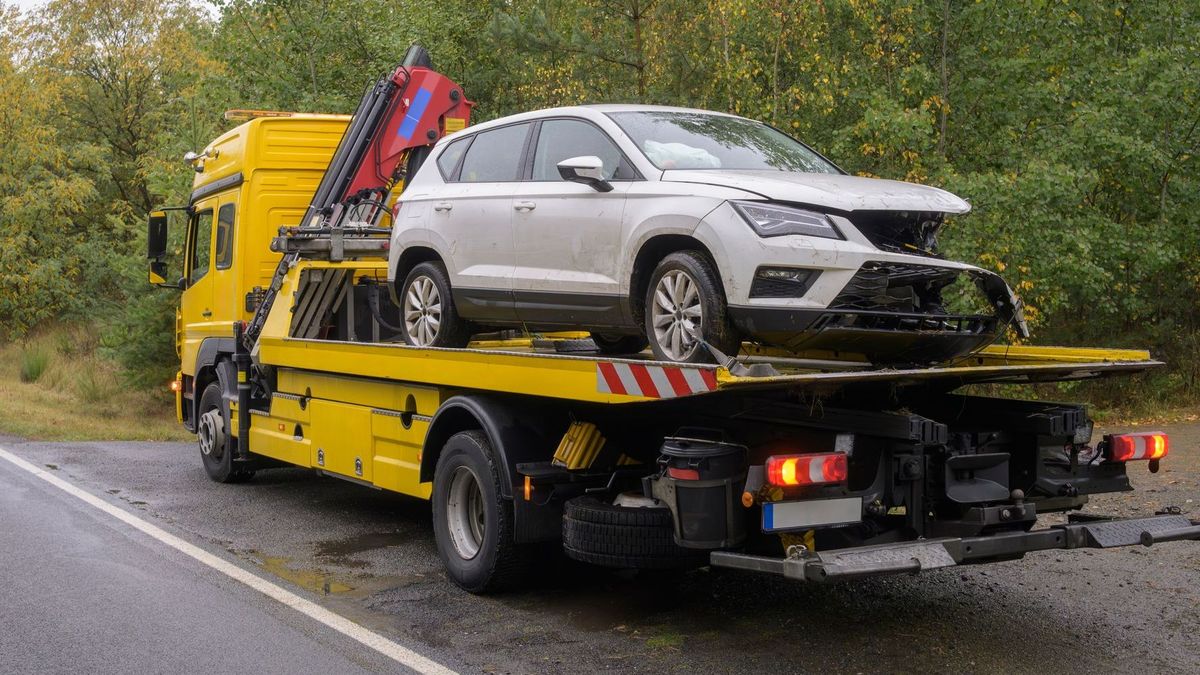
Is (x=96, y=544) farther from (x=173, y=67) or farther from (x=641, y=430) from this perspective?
(x=173, y=67)

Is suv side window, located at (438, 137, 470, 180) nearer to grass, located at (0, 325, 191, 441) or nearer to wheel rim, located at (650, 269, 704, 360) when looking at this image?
wheel rim, located at (650, 269, 704, 360)

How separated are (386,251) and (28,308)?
75.0 ft

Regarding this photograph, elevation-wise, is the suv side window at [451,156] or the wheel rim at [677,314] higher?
the suv side window at [451,156]

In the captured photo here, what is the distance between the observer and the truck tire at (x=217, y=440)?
36.3ft

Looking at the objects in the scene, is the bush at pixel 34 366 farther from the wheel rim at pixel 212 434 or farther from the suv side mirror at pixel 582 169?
the suv side mirror at pixel 582 169

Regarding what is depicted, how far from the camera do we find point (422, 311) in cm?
805

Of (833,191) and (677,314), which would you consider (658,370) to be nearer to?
(677,314)

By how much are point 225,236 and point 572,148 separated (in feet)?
17.5

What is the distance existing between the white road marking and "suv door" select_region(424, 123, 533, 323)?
2031 mm

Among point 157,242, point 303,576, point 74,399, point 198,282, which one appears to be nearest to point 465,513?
point 303,576

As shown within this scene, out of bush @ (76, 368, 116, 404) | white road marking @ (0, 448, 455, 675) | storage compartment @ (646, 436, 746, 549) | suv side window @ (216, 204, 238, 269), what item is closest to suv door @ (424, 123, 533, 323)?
white road marking @ (0, 448, 455, 675)

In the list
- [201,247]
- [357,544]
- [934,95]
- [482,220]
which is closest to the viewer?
[482,220]

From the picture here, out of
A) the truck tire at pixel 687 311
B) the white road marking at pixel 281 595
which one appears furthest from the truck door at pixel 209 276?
the truck tire at pixel 687 311

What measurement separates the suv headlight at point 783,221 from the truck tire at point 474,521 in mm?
1930
